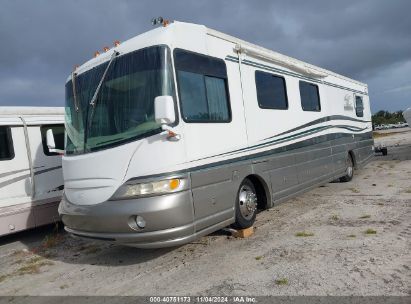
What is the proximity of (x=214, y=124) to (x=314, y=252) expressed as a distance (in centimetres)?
218

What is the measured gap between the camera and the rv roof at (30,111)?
8275mm

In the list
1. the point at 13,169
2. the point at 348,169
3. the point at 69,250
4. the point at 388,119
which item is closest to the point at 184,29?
the point at 69,250

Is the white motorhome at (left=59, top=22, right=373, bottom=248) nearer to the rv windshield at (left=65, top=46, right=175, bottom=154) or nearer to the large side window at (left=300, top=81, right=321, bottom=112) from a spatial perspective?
the rv windshield at (left=65, top=46, right=175, bottom=154)

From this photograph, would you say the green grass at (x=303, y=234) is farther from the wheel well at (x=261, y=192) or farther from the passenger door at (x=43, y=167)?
the passenger door at (x=43, y=167)

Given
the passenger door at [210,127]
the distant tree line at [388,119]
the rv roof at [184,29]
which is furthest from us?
the distant tree line at [388,119]

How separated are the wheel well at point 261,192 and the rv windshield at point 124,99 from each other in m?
2.45

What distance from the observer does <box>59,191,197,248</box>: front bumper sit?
5.01 m

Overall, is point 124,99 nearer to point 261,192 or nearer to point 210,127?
point 210,127

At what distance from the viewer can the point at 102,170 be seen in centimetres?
537

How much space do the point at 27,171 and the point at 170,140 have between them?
4.47 metres

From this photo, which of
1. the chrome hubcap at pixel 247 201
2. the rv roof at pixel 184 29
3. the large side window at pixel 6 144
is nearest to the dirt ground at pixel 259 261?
the chrome hubcap at pixel 247 201

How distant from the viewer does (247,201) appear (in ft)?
21.5

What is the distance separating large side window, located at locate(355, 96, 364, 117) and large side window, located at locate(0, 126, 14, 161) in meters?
9.34

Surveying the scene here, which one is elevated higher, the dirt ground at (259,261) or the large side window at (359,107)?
the large side window at (359,107)
